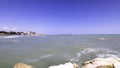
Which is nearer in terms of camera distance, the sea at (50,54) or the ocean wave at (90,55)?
the sea at (50,54)

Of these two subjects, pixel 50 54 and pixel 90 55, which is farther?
pixel 50 54

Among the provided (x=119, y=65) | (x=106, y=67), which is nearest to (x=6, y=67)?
(x=106, y=67)

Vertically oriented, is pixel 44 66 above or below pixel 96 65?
below

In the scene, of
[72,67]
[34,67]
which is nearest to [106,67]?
[72,67]

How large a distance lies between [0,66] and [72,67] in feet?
19.4

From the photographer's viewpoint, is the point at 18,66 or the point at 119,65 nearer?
the point at 119,65

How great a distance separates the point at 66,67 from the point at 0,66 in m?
5.55

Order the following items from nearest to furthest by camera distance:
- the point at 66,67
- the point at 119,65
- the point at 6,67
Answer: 1. the point at 119,65
2. the point at 66,67
3. the point at 6,67

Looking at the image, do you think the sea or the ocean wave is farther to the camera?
the ocean wave

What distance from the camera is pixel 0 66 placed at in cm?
933

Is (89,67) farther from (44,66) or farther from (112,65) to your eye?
(44,66)

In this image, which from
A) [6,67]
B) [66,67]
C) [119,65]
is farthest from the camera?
[6,67]

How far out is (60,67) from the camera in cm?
771

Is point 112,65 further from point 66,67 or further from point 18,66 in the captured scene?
point 18,66
